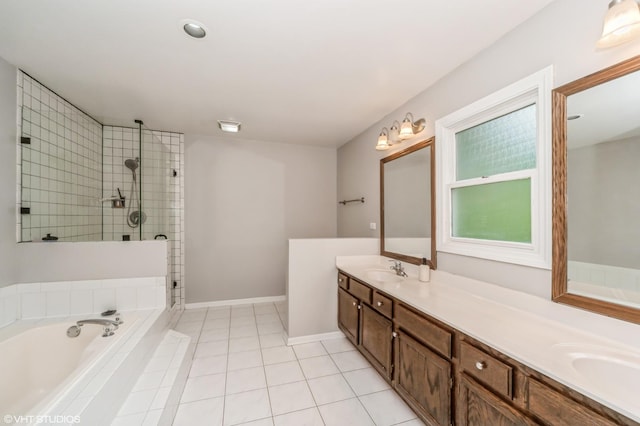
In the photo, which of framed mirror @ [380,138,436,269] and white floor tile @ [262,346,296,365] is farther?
white floor tile @ [262,346,296,365]

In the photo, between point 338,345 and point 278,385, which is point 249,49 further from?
point 338,345

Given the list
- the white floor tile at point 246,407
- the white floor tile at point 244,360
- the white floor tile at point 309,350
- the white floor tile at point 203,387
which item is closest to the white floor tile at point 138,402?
the white floor tile at point 203,387

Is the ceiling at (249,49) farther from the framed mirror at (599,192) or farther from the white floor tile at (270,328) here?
the white floor tile at (270,328)

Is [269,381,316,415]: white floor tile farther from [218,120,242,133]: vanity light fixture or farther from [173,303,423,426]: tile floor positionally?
[218,120,242,133]: vanity light fixture

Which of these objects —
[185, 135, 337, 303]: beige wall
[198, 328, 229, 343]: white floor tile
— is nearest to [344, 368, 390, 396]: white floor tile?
[198, 328, 229, 343]: white floor tile

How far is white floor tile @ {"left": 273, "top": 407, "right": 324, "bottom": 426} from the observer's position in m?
1.68

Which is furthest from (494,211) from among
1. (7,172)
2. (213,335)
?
(7,172)

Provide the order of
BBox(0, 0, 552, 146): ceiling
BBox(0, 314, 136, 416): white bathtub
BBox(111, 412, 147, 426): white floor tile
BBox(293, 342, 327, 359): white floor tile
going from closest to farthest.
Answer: BBox(111, 412, 147, 426): white floor tile, BBox(0, 0, 552, 146): ceiling, BBox(0, 314, 136, 416): white bathtub, BBox(293, 342, 327, 359): white floor tile

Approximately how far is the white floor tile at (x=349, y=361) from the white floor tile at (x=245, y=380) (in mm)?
697

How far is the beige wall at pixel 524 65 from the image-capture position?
1235mm

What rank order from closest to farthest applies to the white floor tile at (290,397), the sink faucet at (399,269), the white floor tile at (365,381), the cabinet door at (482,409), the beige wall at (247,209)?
the cabinet door at (482,409), the white floor tile at (290,397), the white floor tile at (365,381), the sink faucet at (399,269), the beige wall at (247,209)

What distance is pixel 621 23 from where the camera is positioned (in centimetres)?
100

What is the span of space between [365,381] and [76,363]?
85.0 inches

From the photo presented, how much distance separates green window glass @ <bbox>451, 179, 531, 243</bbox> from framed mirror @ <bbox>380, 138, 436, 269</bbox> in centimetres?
24
